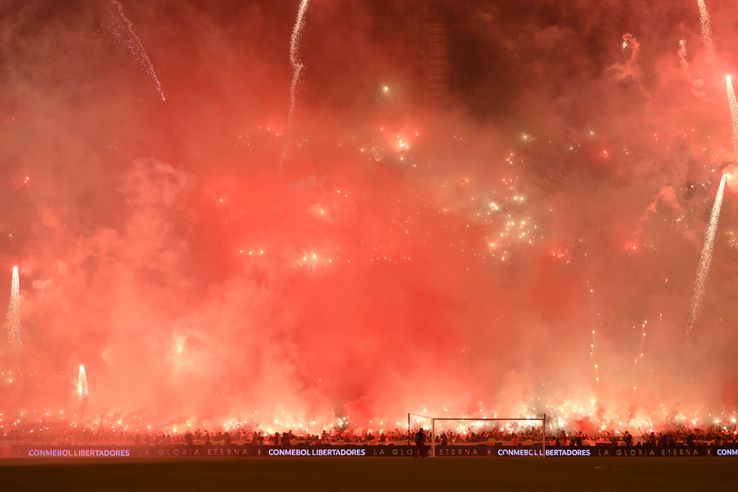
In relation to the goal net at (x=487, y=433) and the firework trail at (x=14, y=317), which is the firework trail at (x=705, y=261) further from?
the firework trail at (x=14, y=317)

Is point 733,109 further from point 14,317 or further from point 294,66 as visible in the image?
point 14,317

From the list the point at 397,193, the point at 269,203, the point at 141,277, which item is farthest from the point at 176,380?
the point at 397,193

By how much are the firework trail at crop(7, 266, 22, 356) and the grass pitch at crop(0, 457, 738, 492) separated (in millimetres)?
25374

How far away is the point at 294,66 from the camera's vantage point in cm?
4978

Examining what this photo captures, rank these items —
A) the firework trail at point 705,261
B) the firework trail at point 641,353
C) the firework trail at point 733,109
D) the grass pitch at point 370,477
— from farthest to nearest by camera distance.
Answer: the firework trail at point 641,353 → the firework trail at point 705,261 → the firework trail at point 733,109 → the grass pitch at point 370,477

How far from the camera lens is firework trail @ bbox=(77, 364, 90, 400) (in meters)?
52.0

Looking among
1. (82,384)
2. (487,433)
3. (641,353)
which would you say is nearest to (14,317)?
(82,384)

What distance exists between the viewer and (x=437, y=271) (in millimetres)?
54312

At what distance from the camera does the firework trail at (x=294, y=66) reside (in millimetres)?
48688

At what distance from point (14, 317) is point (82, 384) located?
6253 millimetres

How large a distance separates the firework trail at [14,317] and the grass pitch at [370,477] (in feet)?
83.2

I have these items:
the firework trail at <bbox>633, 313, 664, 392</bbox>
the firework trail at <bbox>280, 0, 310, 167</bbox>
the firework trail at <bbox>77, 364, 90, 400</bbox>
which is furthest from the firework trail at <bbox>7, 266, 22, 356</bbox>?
the firework trail at <bbox>633, 313, 664, 392</bbox>

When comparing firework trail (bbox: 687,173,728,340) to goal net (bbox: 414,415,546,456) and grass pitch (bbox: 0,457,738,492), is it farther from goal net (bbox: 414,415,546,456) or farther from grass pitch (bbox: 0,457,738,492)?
grass pitch (bbox: 0,457,738,492)

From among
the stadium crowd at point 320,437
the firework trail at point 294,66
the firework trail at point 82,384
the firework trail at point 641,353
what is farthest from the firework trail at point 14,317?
the firework trail at point 641,353
